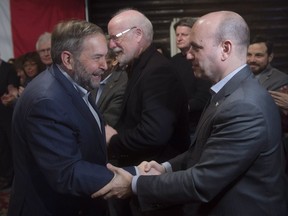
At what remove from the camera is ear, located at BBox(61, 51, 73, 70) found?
87.6 inches

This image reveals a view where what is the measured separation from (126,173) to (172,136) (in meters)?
0.85

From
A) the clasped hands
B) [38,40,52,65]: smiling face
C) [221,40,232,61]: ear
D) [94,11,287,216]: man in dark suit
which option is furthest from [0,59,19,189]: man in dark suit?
[221,40,232,61]: ear

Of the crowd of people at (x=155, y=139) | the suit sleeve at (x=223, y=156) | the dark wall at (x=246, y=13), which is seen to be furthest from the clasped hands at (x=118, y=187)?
the dark wall at (x=246, y=13)

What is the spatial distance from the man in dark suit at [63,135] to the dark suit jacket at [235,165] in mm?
315

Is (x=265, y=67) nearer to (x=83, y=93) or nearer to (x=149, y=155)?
(x=149, y=155)

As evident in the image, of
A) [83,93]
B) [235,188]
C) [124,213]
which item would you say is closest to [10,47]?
[124,213]

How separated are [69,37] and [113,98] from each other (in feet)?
3.60

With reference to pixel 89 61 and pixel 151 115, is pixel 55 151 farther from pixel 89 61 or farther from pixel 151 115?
pixel 151 115

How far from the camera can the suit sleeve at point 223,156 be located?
1.83 m

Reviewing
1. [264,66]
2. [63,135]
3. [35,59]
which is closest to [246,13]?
[264,66]

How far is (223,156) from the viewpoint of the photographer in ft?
6.06

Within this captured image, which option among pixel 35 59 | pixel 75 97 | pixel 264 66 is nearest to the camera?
pixel 75 97

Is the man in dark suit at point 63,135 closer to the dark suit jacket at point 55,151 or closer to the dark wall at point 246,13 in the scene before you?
the dark suit jacket at point 55,151

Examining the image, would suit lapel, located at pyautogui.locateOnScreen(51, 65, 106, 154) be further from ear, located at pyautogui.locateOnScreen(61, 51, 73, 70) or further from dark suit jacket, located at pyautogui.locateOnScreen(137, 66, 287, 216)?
dark suit jacket, located at pyautogui.locateOnScreen(137, 66, 287, 216)
